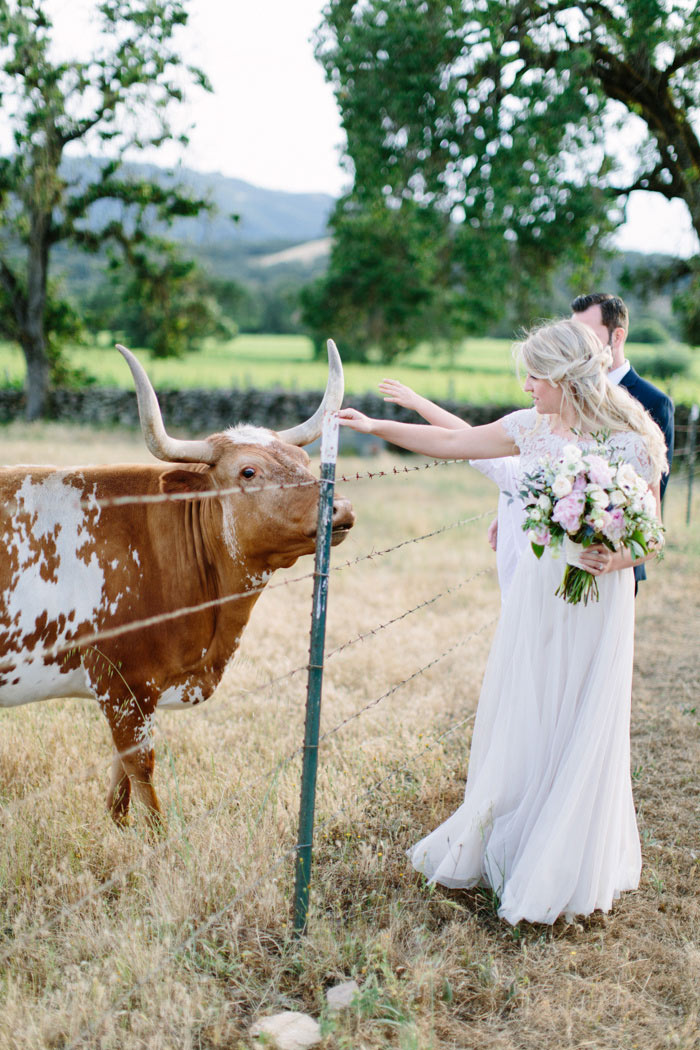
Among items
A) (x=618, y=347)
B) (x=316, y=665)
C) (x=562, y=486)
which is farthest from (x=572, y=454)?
(x=618, y=347)

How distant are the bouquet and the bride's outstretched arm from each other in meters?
0.40

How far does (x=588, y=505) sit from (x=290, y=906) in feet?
5.89

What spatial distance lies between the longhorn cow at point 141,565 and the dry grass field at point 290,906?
1.38ft

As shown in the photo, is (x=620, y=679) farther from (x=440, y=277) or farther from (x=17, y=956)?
(x=440, y=277)

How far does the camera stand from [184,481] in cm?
328

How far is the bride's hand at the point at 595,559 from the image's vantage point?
113 inches

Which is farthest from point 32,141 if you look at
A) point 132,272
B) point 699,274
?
point 699,274

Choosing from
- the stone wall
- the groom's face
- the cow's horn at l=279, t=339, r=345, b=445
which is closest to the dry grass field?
the cow's horn at l=279, t=339, r=345, b=445

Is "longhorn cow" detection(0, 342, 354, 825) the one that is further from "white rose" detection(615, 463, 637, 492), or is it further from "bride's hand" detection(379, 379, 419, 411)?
"white rose" detection(615, 463, 637, 492)

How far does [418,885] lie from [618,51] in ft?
42.0

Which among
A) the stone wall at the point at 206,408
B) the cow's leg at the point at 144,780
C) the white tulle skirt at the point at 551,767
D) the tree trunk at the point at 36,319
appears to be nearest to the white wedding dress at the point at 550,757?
the white tulle skirt at the point at 551,767

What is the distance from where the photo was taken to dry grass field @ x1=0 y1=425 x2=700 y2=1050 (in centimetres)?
251

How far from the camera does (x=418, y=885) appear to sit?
10.6ft

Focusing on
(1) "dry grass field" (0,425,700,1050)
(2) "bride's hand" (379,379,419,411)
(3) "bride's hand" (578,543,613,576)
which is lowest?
(1) "dry grass field" (0,425,700,1050)
